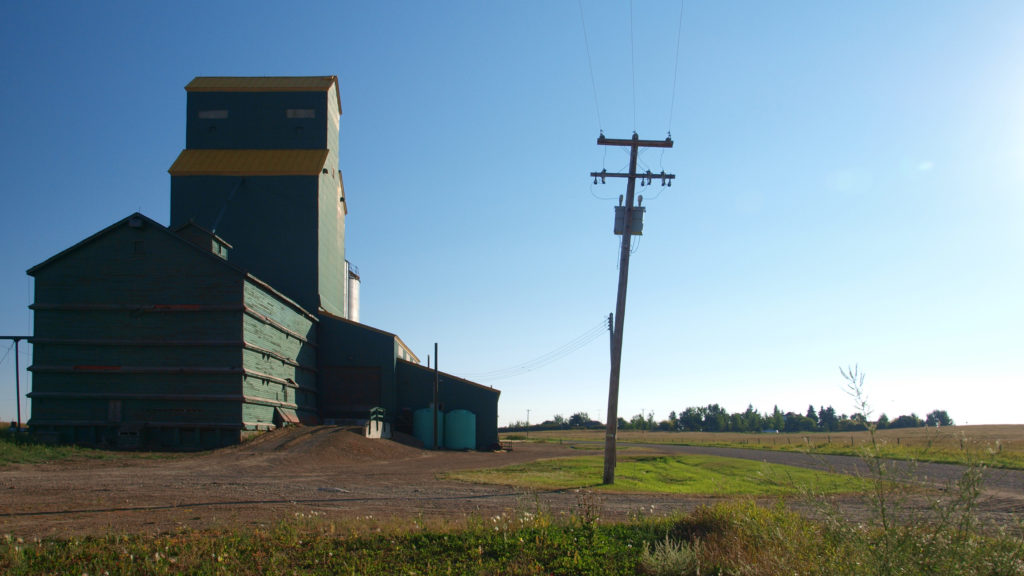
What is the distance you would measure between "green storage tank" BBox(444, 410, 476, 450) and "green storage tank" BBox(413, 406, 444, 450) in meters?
0.30

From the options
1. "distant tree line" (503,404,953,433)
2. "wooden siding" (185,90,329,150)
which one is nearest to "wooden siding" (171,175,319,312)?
"wooden siding" (185,90,329,150)

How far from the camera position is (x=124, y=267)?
29984mm

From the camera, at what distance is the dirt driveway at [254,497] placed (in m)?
10.8

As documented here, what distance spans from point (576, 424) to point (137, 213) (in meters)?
122

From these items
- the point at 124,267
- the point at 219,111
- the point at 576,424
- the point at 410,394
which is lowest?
the point at 576,424

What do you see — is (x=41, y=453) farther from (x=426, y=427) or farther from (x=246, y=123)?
(x=246, y=123)

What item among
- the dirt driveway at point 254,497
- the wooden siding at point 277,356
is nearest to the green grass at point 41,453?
the dirt driveway at point 254,497

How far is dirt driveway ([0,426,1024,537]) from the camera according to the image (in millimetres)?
10781

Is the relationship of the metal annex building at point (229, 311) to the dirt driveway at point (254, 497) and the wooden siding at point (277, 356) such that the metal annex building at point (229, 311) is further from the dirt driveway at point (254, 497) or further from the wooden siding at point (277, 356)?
the dirt driveway at point (254, 497)

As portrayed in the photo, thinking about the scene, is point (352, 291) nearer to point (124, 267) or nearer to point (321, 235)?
point (321, 235)

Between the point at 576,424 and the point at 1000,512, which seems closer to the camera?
the point at 1000,512

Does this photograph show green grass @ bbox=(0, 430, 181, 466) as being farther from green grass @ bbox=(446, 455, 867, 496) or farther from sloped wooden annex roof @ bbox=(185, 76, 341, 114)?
sloped wooden annex roof @ bbox=(185, 76, 341, 114)

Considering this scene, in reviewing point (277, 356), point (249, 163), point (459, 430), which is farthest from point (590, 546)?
point (249, 163)

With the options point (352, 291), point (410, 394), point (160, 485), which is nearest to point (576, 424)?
point (352, 291)
